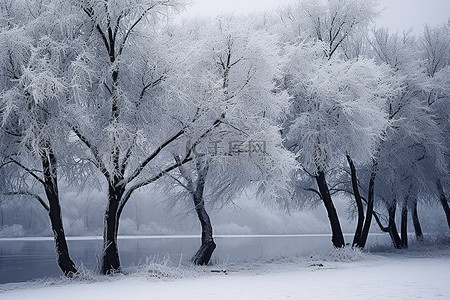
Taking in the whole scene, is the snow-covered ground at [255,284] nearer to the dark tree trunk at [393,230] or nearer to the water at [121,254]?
the water at [121,254]

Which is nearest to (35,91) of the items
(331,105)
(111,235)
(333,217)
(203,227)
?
(111,235)

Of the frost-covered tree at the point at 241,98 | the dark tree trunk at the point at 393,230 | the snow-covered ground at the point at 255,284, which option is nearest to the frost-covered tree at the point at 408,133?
the dark tree trunk at the point at 393,230

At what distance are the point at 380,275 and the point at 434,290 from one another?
134 inches

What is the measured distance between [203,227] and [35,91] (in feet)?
29.2

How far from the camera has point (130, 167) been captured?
14.2 m

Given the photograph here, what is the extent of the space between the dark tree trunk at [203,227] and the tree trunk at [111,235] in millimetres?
4018

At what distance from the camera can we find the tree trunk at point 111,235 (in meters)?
14.3

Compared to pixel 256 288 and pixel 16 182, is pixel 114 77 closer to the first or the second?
pixel 16 182

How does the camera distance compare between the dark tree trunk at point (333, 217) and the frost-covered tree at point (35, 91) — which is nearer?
the frost-covered tree at point (35, 91)

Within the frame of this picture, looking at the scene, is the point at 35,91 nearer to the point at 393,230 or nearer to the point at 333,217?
the point at 333,217

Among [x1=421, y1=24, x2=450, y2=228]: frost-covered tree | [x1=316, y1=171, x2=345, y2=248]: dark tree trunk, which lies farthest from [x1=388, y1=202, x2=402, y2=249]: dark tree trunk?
[x1=316, y1=171, x2=345, y2=248]: dark tree trunk

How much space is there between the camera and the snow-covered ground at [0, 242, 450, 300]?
1014 centimetres

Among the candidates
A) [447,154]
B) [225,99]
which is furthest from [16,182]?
[447,154]

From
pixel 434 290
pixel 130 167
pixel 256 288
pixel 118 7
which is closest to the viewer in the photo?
pixel 434 290
